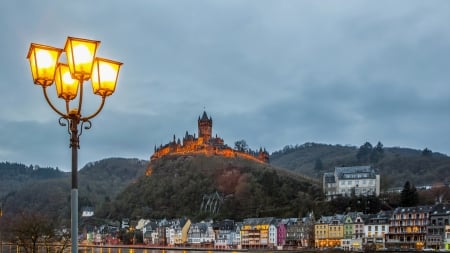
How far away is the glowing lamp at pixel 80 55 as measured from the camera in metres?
4.72

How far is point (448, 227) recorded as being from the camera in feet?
218

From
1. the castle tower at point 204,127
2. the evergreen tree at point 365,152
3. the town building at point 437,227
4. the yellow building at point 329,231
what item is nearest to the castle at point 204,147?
the castle tower at point 204,127

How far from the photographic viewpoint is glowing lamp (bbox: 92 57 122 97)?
4.96m

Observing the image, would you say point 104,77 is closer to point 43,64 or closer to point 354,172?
point 43,64

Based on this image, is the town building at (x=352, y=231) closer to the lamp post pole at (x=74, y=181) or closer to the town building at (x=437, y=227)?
the town building at (x=437, y=227)

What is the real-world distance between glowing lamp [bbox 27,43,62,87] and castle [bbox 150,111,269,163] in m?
132

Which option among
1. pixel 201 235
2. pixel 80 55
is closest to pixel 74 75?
pixel 80 55

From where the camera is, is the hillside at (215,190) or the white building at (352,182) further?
the hillside at (215,190)

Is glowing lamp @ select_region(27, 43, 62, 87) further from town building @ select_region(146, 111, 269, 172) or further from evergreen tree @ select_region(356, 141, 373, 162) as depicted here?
evergreen tree @ select_region(356, 141, 373, 162)

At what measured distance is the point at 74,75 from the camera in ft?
15.6

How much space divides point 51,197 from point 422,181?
86419 millimetres

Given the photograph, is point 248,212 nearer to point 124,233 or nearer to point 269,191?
point 269,191

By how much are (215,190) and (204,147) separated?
2442cm

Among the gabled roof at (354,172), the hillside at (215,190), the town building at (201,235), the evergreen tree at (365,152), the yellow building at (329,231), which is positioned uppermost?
the evergreen tree at (365,152)
